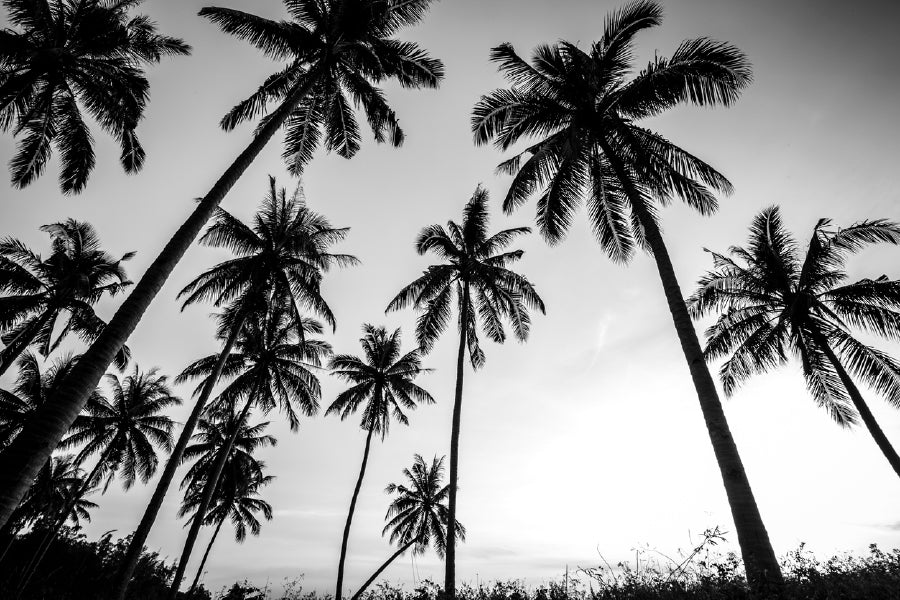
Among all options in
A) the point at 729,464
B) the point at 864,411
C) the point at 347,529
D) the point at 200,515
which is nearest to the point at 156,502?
the point at 200,515

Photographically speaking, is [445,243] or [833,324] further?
[445,243]

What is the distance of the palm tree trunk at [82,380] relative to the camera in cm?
445

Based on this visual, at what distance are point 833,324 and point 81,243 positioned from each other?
28.2 m

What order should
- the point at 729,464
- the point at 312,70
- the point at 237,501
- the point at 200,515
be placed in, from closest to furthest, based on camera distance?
the point at 729,464 < the point at 312,70 < the point at 200,515 < the point at 237,501

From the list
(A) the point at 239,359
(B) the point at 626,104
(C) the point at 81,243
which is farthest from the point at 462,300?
(C) the point at 81,243

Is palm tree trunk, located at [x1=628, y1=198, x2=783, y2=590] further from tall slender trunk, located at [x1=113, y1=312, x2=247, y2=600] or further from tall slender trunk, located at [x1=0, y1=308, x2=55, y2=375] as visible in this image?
tall slender trunk, located at [x1=0, y1=308, x2=55, y2=375]

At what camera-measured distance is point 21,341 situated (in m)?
16.6

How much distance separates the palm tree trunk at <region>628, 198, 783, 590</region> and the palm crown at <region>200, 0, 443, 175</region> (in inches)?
328

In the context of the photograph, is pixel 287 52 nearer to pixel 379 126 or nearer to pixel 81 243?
pixel 379 126

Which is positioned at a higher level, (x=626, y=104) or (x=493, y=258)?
(x=493, y=258)

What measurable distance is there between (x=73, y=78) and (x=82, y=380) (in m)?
10.4

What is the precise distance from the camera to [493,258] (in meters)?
17.7

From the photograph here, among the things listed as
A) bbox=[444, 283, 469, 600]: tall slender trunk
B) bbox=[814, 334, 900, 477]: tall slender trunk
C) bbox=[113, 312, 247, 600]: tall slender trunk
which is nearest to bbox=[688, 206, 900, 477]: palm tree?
bbox=[814, 334, 900, 477]: tall slender trunk

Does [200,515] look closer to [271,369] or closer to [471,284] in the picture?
[271,369]
